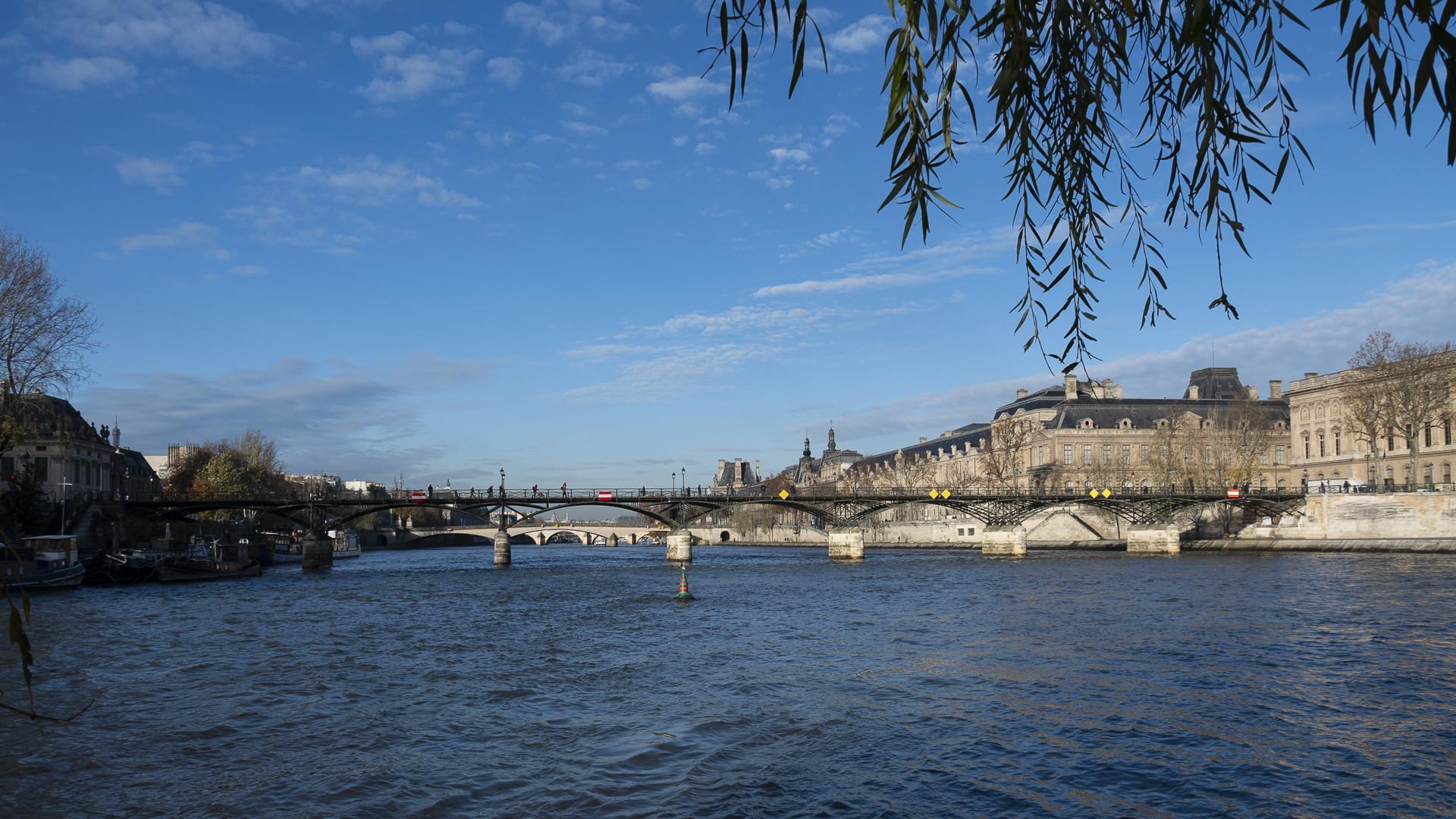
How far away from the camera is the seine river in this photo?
45.3 feet

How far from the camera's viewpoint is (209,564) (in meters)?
66.8

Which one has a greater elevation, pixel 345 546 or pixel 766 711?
pixel 766 711

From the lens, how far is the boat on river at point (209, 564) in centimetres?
6200

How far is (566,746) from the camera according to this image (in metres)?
16.7

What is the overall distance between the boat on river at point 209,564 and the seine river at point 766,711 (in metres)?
22.1

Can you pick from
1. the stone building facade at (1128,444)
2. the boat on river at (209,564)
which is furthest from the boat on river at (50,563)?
the stone building facade at (1128,444)

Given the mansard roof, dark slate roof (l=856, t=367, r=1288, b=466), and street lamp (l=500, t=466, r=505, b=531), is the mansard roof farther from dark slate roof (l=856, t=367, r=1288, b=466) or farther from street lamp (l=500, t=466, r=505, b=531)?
street lamp (l=500, t=466, r=505, b=531)

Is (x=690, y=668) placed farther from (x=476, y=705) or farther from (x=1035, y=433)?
(x=1035, y=433)

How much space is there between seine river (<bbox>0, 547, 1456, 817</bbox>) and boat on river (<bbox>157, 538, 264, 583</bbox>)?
22061 millimetres

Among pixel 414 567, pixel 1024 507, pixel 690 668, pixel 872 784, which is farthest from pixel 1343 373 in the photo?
pixel 872 784

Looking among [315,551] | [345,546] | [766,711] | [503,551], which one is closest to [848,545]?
[503,551]

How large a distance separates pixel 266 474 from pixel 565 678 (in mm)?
101072

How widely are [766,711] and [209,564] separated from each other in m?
58.6

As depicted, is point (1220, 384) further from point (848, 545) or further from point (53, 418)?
point (53, 418)
